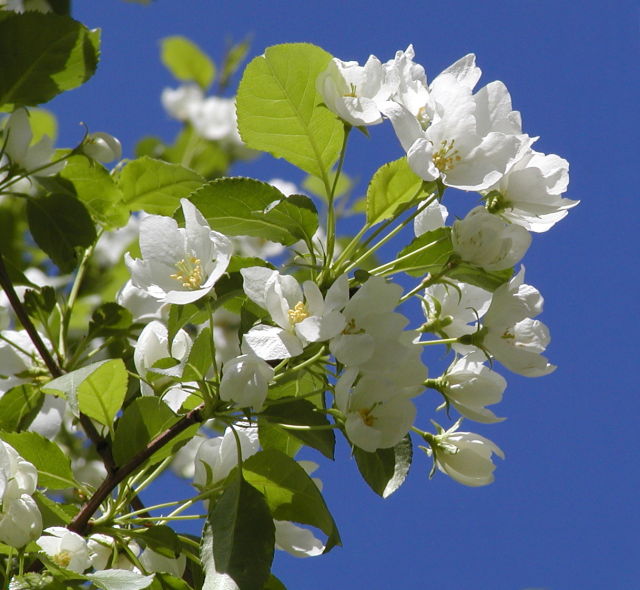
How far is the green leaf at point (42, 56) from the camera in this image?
1.68m

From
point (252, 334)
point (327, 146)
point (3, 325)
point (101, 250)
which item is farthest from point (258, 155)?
point (252, 334)

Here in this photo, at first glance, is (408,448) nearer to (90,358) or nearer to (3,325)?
(90,358)

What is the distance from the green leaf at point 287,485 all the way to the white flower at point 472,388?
240mm

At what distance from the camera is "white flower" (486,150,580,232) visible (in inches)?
51.8

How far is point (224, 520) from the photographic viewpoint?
4.07 feet

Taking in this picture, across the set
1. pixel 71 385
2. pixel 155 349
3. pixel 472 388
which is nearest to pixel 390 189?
pixel 472 388

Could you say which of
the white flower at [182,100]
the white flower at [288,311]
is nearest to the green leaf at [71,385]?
the white flower at [288,311]

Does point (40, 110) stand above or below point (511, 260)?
above

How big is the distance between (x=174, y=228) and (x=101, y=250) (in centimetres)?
195

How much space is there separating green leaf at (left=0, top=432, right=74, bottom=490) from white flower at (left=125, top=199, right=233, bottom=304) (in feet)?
1.06

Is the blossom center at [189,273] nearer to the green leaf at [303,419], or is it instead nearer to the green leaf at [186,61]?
the green leaf at [303,419]

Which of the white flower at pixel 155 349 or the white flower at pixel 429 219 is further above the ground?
the white flower at pixel 429 219

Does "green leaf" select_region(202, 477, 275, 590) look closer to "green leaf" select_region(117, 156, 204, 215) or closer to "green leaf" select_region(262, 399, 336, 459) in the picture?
"green leaf" select_region(262, 399, 336, 459)

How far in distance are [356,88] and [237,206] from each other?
0.79 ft
